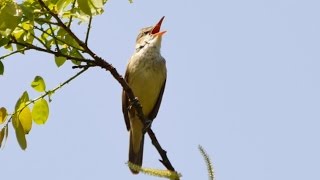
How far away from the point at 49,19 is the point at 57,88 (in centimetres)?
50

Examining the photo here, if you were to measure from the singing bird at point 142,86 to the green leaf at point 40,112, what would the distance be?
3327 mm

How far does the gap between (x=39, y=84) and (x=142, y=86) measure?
339 cm

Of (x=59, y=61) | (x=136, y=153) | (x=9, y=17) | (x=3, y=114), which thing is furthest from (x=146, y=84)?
(x=9, y=17)

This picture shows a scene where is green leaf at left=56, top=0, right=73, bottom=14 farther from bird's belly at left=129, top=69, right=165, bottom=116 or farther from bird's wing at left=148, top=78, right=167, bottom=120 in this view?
bird's wing at left=148, top=78, right=167, bottom=120

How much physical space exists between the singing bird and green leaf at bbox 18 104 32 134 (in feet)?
11.4

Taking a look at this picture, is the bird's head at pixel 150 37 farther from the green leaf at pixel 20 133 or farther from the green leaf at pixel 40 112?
the green leaf at pixel 20 133

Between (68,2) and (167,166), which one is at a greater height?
(68,2)

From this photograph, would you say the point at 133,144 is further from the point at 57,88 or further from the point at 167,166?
the point at 167,166

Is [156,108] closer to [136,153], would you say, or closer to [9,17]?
[136,153]

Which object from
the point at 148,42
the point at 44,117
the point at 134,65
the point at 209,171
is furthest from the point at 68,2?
the point at 148,42

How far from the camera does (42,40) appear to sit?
372 cm

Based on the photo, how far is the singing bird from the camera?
6980mm

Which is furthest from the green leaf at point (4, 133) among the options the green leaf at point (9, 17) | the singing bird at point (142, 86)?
the singing bird at point (142, 86)

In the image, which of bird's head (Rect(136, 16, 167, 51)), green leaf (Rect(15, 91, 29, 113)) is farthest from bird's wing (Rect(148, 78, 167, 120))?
green leaf (Rect(15, 91, 29, 113))
